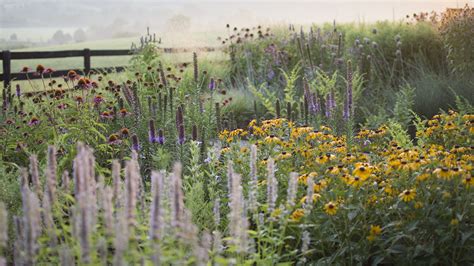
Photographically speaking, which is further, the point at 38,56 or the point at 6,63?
the point at 38,56

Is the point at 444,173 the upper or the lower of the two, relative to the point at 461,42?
lower

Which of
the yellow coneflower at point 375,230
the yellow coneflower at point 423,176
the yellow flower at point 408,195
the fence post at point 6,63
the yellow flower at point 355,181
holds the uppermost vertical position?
the fence post at point 6,63

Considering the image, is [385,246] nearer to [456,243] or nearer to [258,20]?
[456,243]

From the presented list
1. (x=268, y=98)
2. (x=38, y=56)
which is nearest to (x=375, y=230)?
(x=268, y=98)

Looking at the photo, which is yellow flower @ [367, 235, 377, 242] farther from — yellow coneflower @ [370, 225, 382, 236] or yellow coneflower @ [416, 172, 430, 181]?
yellow coneflower @ [416, 172, 430, 181]

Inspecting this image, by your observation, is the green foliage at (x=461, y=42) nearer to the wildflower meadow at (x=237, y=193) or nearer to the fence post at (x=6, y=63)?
the wildflower meadow at (x=237, y=193)

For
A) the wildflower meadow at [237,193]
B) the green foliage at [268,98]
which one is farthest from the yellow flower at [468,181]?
the green foliage at [268,98]

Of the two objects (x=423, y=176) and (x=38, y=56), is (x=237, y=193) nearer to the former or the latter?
(x=423, y=176)

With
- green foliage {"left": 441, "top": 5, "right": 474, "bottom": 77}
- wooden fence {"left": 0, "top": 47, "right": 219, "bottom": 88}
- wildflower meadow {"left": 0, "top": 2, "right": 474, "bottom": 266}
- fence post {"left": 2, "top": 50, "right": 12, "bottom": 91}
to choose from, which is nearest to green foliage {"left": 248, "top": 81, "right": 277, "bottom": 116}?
wildflower meadow {"left": 0, "top": 2, "right": 474, "bottom": 266}

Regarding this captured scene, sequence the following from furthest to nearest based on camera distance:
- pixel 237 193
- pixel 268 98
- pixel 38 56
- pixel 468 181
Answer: pixel 38 56, pixel 268 98, pixel 468 181, pixel 237 193

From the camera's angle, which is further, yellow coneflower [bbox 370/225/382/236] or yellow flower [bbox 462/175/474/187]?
yellow coneflower [bbox 370/225/382/236]

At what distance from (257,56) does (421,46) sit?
341 cm

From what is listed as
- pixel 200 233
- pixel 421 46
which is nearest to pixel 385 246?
pixel 200 233

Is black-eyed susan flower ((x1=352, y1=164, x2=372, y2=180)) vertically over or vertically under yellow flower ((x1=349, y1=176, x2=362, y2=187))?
over
